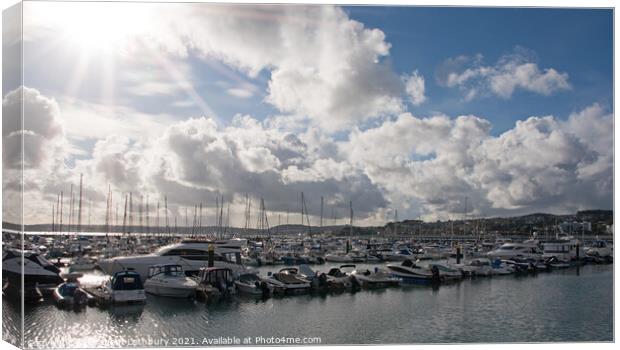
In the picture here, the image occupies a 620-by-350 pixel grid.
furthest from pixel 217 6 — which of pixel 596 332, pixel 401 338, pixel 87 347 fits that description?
pixel 596 332

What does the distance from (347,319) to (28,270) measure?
1145 centimetres

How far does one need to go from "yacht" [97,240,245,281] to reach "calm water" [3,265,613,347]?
528 centimetres

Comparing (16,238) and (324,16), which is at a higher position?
(324,16)

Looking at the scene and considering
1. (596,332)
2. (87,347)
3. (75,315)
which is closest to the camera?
(87,347)

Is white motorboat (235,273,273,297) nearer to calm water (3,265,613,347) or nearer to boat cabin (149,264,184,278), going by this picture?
calm water (3,265,613,347)

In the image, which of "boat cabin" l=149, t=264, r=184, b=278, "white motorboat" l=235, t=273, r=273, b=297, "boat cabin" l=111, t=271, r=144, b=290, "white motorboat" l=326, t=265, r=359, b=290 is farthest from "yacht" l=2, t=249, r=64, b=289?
"white motorboat" l=326, t=265, r=359, b=290

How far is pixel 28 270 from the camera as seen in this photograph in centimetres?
2025

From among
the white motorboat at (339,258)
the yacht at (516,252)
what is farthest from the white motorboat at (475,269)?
the white motorboat at (339,258)

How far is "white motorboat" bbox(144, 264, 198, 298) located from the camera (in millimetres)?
25469

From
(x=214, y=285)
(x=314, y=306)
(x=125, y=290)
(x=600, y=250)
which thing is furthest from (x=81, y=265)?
(x=600, y=250)

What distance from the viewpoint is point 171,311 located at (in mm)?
22766

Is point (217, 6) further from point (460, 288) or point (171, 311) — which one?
point (460, 288)

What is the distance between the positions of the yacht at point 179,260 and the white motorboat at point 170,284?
2574 millimetres

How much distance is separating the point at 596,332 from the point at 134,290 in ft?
56.0
